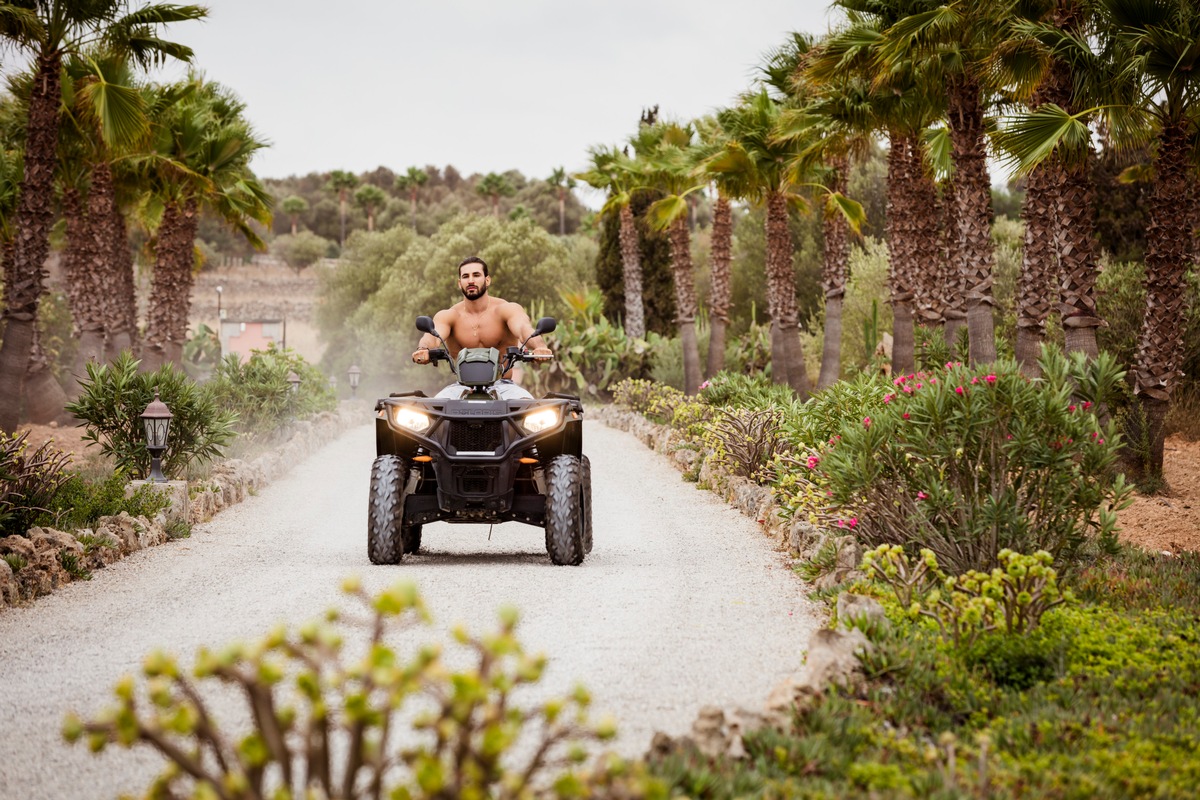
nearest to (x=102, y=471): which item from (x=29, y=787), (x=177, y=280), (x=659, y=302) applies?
(x=29, y=787)

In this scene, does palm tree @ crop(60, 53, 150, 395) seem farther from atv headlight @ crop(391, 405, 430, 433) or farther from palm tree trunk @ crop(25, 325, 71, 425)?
atv headlight @ crop(391, 405, 430, 433)

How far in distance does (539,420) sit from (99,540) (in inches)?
125

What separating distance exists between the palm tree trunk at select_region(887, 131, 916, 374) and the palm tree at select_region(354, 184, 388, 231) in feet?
191

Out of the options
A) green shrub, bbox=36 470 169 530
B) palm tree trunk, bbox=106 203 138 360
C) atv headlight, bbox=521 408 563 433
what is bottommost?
green shrub, bbox=36 470 169 530

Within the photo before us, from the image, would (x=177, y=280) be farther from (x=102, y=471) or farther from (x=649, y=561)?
(x=649, y=561)

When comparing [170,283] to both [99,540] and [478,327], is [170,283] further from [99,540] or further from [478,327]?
[478,327]

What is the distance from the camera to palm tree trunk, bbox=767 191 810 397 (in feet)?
71.8

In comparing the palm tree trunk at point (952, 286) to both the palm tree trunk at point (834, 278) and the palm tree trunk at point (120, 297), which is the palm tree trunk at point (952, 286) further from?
the palm tree trunk at point (120, 297)

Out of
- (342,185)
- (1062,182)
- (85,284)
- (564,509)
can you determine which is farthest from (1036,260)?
(342,185)

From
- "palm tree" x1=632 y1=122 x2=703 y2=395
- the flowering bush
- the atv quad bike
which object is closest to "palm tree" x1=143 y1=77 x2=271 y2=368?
"palm tree" x1=632 y1=122 x2=703 y2=395

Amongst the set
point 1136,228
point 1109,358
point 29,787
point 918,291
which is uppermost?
point 1136,228

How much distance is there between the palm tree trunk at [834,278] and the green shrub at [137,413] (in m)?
11.6

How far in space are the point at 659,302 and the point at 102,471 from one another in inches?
921

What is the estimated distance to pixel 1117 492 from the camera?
19.9 ft
